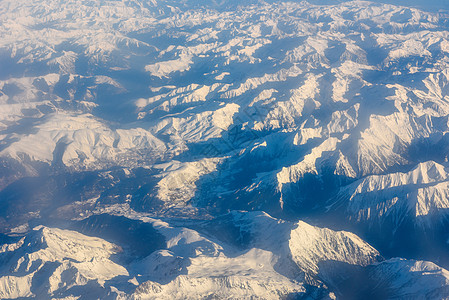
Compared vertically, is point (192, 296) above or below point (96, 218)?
above

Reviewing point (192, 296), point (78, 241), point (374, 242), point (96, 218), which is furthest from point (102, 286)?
point (374, 242)

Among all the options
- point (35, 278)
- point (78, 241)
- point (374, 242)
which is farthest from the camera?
point (374, 242)

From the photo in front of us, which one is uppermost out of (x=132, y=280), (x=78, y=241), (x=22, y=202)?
(x=132, y=280)

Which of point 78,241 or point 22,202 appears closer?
point 78,241

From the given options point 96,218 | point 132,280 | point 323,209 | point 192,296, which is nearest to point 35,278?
point 132,280

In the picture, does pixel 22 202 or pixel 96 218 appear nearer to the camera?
pixel 96 218

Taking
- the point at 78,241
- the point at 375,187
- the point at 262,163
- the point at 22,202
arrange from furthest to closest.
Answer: the point at 262,163
the point at 22,202
the point at 375,187
the point at 78,241

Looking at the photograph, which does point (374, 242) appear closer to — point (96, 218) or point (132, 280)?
point (132, 280)

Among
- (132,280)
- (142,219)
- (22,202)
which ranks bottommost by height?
(22,202)

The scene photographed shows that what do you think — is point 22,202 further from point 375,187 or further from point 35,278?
point 375,187
